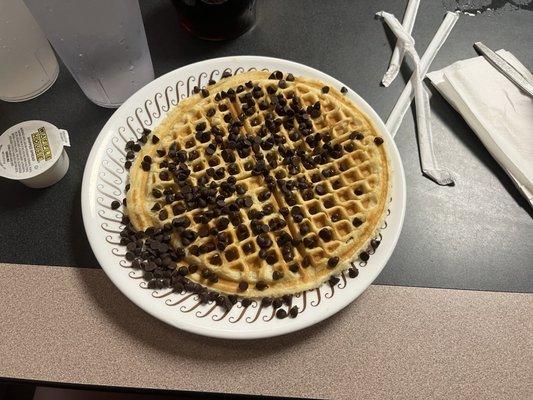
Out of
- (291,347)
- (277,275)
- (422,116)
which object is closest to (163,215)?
(277,275)

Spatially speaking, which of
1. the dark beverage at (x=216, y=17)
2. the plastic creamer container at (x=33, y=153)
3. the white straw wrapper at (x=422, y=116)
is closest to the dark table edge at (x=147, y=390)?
the plastic creamer container at (x=33, y=153)

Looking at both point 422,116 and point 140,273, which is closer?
point 140,273

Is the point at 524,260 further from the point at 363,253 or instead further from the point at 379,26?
the point at 379,26

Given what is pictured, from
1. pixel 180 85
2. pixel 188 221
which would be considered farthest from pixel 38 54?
pixel 188 221

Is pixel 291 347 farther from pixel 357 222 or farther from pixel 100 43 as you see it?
pixel 100 43

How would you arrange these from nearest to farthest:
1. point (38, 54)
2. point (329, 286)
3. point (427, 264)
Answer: point (329, 286) < point (427, 264) < point (38, 54)

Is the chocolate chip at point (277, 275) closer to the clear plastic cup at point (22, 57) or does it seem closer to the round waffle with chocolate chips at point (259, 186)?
the round waffle with chocolate chips at point (259, 186)
